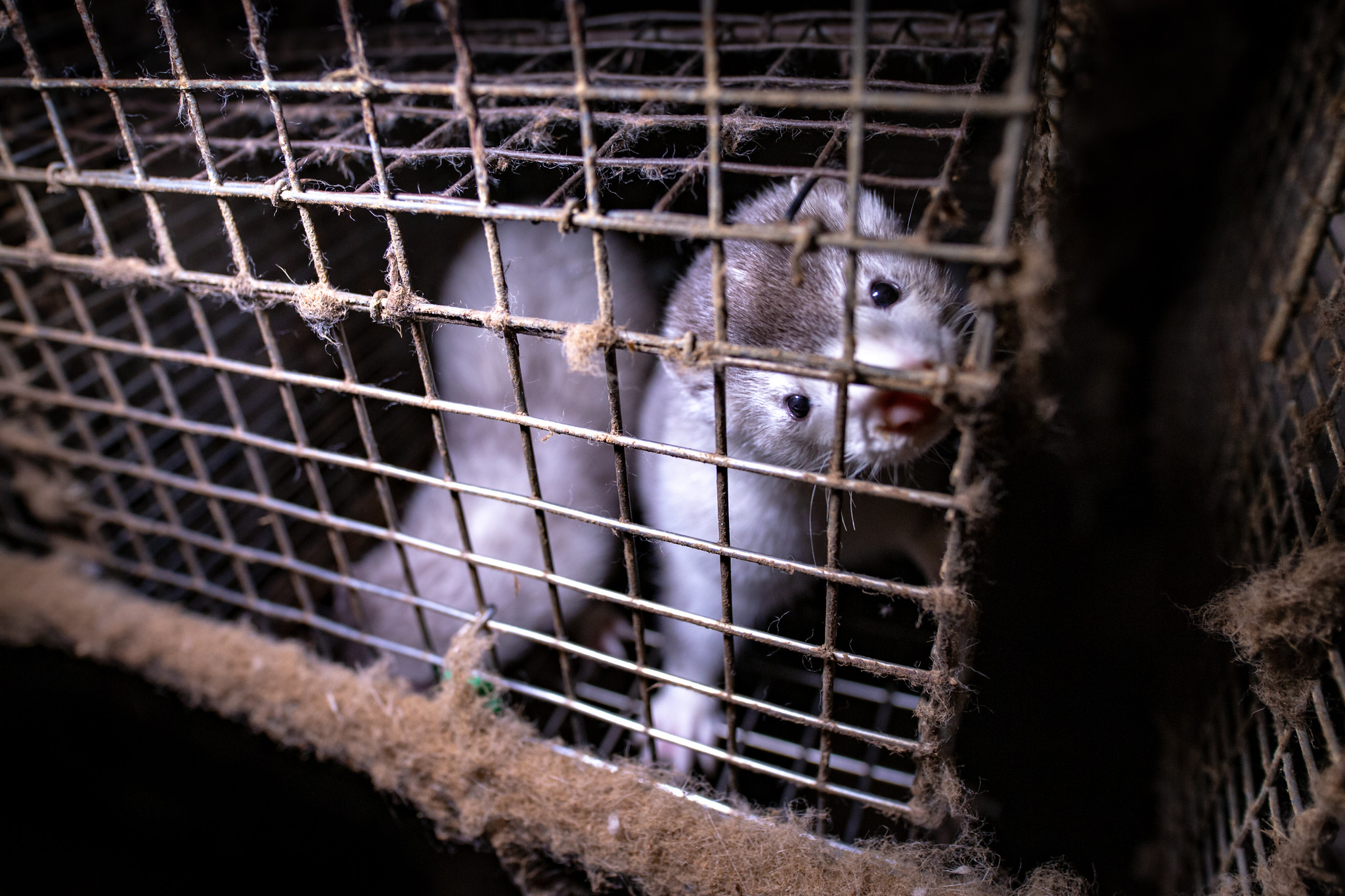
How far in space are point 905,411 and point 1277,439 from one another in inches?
19.2

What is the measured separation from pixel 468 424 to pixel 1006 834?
1.04 metres

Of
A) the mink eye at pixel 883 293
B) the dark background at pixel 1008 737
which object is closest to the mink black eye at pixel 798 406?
the mink eye at pixel 883 293

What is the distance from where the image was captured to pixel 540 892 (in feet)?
2.74

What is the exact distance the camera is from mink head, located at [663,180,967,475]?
0.70m

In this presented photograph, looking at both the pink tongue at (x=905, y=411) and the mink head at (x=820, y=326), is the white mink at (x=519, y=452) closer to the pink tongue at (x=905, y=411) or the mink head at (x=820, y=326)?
the mink head at (x=820, y=326)

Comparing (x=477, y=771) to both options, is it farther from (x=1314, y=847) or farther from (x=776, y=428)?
(x=1314, y=847)

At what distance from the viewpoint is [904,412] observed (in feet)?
2.08

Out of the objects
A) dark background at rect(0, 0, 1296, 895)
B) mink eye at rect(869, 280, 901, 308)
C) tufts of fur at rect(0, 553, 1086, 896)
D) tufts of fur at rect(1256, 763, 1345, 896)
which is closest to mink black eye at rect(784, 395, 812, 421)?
mink eye at rect(869, 280, 901, 308)

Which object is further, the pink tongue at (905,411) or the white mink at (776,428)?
the white mink at (776,428)

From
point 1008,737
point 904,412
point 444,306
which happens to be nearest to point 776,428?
point 904,412

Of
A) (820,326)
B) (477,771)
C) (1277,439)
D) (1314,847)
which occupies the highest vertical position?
(820,326)

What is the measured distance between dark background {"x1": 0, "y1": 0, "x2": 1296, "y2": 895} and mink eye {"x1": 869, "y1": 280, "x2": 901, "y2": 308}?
27 centimetres

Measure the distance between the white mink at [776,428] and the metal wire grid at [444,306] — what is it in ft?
0.29

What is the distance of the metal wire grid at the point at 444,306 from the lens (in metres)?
0.50
